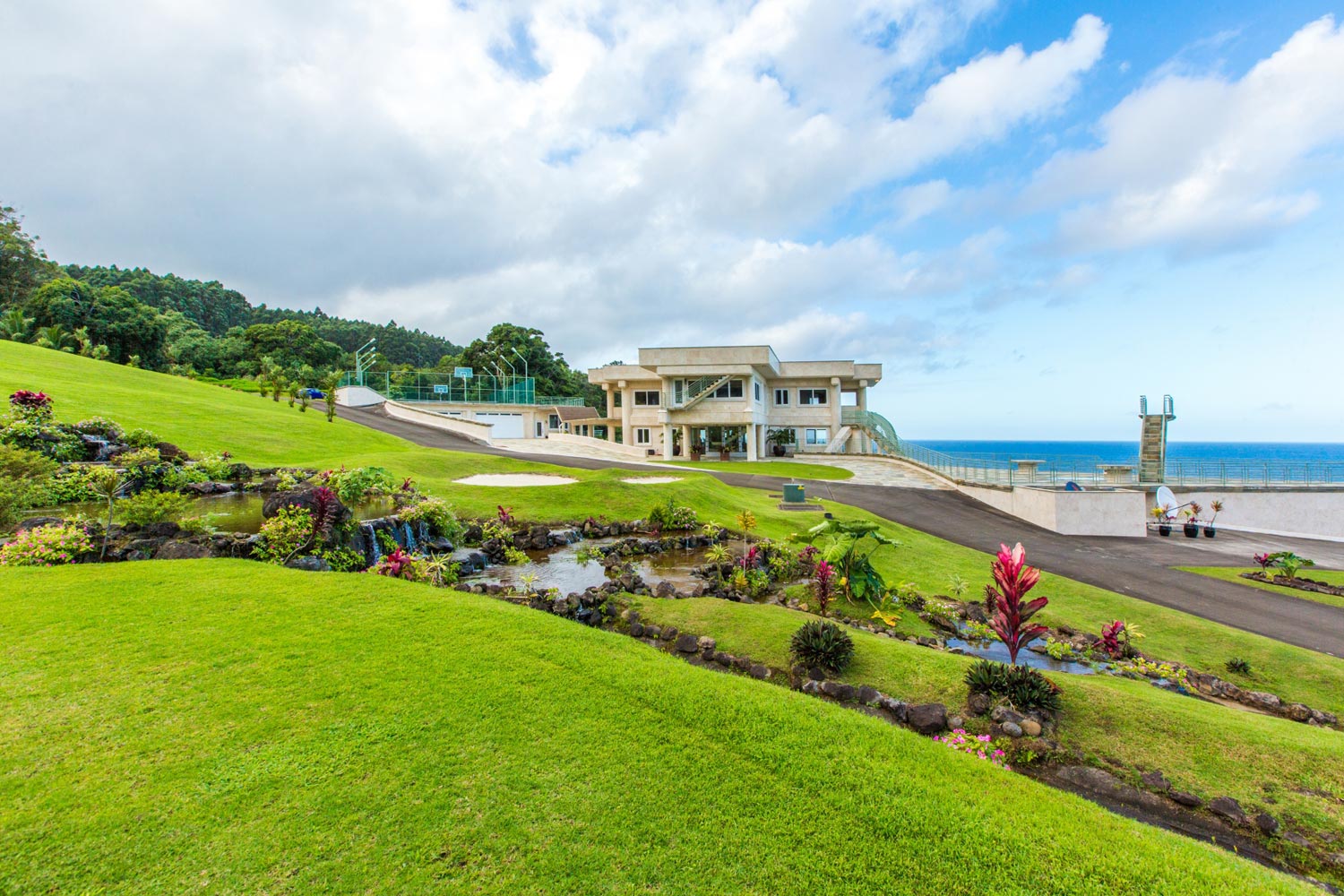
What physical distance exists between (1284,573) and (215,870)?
18.5 meters

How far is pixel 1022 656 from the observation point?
7.17 m

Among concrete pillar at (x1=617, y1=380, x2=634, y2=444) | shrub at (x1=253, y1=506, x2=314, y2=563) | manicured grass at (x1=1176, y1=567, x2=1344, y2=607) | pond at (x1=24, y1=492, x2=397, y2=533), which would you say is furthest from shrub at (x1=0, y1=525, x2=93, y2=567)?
concrete pillar at (x1=617, y1=380, x2=634, y2=444)

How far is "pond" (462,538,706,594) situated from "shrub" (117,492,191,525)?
182 inches

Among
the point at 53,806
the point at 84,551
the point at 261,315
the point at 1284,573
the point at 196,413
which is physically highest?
the point at 261,315

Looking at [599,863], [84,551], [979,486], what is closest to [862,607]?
[599,863]

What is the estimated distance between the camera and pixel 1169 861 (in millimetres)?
2986

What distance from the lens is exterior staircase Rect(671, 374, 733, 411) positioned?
35.6m

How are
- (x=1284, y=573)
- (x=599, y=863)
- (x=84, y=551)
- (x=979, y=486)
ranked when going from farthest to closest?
(x=979, y=486) → (x=1284, y=573) → (x=84, y=551) → (x=599, y=863)

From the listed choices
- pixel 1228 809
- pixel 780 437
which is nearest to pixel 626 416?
pixel 780 437

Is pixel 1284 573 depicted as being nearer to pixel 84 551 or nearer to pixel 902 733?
pixel 902 733

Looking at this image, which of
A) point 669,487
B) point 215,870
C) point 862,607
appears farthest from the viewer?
point 669,487

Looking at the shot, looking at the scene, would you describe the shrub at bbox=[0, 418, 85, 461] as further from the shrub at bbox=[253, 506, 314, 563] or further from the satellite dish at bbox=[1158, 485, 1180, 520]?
the satellite dish at bbox=[1158, 485, 1180, 520]

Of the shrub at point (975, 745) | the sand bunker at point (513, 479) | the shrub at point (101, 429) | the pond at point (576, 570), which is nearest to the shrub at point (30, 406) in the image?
the shrub at point (101, 429)

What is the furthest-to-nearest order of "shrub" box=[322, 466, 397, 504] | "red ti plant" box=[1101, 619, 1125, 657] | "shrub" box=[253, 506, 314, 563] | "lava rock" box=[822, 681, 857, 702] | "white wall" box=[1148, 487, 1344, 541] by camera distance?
1. "white wall" box=[1148, 487, 1344, 541]
2. "shrub" box=[322, 466, 397, 504]
3. "shrub" box=[253, 506, 314, 563]
4. "red ti plant" box=[1101, 619, 1125, 657]
5. "lava rock" box=[822, 681, 857, 702]
